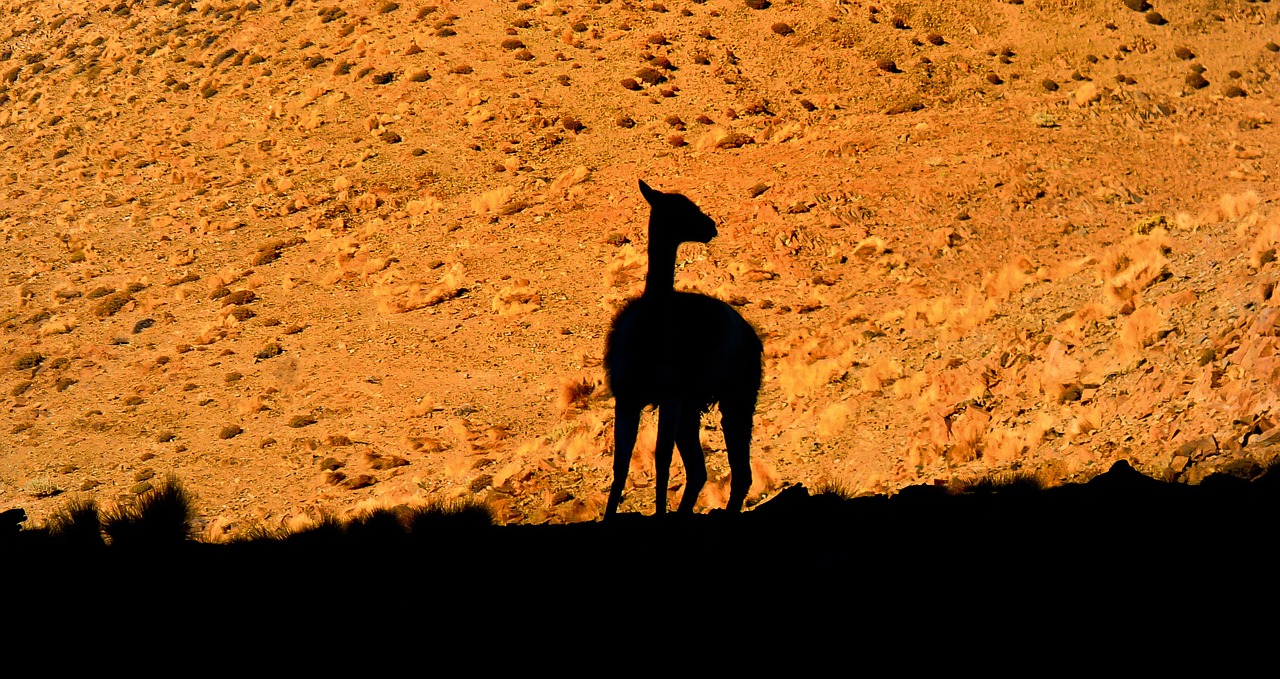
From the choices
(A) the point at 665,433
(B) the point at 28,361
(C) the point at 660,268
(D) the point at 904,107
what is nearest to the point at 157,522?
(A) the point at 665,433

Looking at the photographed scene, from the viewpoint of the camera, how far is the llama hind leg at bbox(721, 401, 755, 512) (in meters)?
9.98

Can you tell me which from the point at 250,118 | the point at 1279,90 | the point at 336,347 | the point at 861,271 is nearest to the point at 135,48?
the point at 250,118

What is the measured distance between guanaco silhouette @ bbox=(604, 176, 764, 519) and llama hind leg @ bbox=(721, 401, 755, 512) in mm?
361

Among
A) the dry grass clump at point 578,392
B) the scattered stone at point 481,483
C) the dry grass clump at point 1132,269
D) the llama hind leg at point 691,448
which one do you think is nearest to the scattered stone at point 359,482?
the scattered stone at point 481,483

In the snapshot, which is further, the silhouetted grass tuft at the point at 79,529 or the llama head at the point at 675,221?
the silhouetted grass tuft at the point at 79,529

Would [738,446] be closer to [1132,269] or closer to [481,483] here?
[481,483]

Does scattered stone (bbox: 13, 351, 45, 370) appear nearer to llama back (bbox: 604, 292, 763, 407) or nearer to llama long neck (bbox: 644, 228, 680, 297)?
llama back (bbox: 604, 292, 763, 407)

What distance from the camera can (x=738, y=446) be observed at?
400 inches

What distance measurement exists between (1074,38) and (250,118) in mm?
26290

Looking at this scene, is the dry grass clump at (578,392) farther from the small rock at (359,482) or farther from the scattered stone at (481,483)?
the small rock at (359,482)

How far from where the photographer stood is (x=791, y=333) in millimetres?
19250

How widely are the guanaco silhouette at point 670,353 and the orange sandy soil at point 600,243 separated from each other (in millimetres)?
4027

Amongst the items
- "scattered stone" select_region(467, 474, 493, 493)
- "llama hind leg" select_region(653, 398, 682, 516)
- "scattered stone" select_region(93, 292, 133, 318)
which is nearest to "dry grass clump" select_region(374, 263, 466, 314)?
"scattered stone" select_region(93, 292, 133, 318)

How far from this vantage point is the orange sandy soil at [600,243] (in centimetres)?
1484
